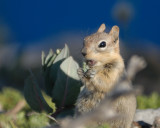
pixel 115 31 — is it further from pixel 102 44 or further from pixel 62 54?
pixel 62 54

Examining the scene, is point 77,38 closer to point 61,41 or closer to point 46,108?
point 61,41

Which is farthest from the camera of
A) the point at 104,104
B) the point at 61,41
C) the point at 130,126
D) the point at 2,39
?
the point at 61,41

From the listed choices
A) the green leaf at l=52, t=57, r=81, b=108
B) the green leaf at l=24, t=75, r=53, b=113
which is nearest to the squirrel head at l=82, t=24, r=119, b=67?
the green leaf at l=52, t=57, r=81, b=108

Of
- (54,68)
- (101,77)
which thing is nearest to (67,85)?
(54,68)

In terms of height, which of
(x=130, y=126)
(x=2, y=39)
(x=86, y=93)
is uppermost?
(x=2, y=39)

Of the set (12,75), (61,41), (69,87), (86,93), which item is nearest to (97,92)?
(86,93)

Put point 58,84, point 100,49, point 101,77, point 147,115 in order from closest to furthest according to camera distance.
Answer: point 101,77
point 100,49
point 58,84
point 147,115

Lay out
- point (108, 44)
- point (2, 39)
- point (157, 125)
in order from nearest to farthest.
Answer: point (157, 125) < point (108, 44) < point (2, 39)
